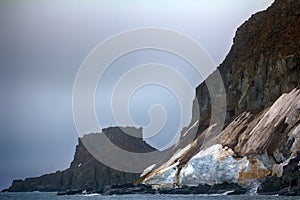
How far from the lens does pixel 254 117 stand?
155m

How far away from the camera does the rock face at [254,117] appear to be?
5325 inches

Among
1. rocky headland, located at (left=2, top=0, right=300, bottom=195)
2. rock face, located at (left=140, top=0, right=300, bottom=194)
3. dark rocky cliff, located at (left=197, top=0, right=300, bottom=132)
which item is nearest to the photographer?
rocky headland, located at (left=2, top=0, right=300, bottom=195)

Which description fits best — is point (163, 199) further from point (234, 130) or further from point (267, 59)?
point (267, 59)

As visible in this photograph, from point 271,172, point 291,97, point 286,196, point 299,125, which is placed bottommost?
point 286,196

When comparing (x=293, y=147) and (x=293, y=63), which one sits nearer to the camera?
(x=293, y=147)

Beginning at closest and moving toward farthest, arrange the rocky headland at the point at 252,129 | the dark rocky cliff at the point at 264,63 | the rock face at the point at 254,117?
1. the rocky headland at the point at 252,129
2. the rock face at the point at 254,117
3. the dark rocky cliff at the point at 264,63

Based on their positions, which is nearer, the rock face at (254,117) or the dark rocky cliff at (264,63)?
the rock face at (254,117)

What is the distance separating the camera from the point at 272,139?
13700cm

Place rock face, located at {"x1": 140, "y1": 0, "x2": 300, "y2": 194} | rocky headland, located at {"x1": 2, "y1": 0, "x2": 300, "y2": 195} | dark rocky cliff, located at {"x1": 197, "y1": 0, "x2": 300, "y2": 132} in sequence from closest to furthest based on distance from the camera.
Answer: rocky headland, located at {"x1": 2, "y1": 0, "x2": 300, "y2": 195}, rock face, located at {"x1": 140, "y1": 0, "x2": 300, "y2": 194}, dark rocky cliff, located at {"x1": 197, "y1": 0, "x2": 300, "y2": 132}

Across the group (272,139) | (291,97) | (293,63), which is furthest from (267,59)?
(272,139)

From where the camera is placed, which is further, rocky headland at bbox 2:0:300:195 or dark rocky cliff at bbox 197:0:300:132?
dark rocky cliff at bbox 197:0:300:132

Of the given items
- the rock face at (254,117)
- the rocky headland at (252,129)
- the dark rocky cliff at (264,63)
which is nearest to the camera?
the rocky headland at (252,129)

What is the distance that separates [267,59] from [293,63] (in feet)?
31.0

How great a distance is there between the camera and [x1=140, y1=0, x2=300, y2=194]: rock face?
135 m
